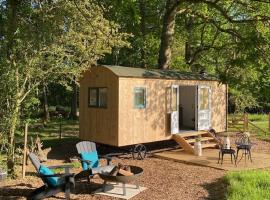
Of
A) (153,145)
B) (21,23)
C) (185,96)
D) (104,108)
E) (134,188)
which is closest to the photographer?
(134,188)

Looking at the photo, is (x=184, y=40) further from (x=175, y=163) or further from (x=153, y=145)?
(x=175, y=163)

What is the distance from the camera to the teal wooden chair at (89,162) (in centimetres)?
906

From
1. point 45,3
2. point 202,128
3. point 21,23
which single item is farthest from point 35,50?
point 202,128

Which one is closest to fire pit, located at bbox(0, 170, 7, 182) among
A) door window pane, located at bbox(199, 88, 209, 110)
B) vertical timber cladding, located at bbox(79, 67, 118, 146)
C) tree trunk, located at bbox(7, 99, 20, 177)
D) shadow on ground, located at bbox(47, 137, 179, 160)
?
tree trunk, located at bbox(7, 99, 20, 177)

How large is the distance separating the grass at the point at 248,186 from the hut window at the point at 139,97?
4822mm

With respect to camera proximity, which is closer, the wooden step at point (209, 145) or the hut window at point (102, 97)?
the hut window at point (102, 97)

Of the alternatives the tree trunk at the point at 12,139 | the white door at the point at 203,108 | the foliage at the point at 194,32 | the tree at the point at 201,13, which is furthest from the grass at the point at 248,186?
the foliage at the point at 194,32

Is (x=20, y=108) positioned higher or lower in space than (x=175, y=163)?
higher

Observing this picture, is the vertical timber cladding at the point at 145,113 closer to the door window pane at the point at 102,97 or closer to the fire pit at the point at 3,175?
the door window pane at the point at 102,97

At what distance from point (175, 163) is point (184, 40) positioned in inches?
572

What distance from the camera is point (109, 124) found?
44.8 ft

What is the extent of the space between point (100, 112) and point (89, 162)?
498 centimetres

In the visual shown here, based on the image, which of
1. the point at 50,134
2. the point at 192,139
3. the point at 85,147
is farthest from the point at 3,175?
the point at 50,134

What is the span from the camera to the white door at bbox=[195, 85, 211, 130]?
54.7 ft
